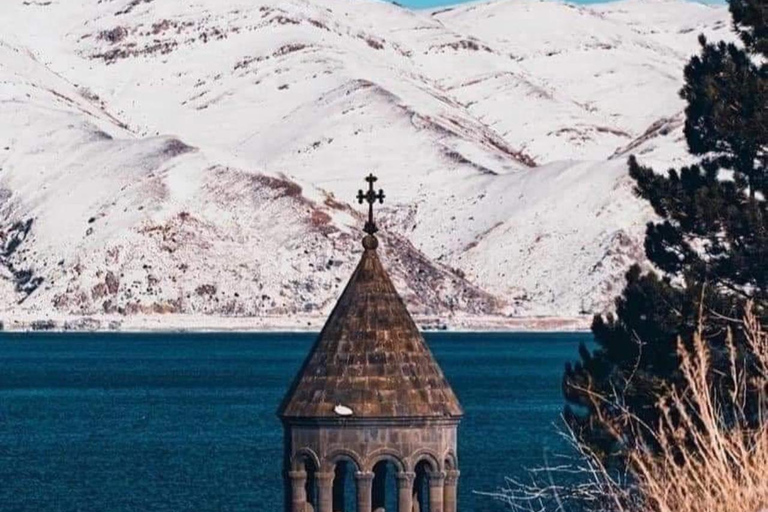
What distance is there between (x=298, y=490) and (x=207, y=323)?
133m

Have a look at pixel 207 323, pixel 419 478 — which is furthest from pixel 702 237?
pixel 207 323

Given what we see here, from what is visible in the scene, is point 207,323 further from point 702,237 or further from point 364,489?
point 364,489

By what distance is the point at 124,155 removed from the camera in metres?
169

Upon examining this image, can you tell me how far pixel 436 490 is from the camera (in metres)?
23.6

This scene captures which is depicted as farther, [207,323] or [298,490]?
[207,323]

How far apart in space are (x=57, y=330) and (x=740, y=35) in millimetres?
124360

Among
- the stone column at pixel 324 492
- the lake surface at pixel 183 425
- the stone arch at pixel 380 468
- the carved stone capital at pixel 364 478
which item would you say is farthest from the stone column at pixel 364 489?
the lake surface at pixel 183 425

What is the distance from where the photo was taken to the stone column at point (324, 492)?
23.4 metres

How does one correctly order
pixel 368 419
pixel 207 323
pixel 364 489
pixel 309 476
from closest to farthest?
pixel 364 489, pixel 368 419, pixel 309 476, pixel 207 323

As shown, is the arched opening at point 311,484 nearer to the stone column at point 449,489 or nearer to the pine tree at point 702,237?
the stone column at point 449,489

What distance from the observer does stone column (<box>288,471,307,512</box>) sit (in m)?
23.6

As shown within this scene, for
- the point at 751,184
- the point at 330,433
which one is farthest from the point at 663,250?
the point at 330,433

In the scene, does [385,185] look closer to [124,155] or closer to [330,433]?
[124,155]

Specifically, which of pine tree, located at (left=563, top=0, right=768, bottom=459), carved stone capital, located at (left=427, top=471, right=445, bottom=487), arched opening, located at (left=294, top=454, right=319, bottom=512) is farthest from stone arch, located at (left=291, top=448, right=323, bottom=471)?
pine tree, located at (left=563, top=0, right=768, bottom=459)
